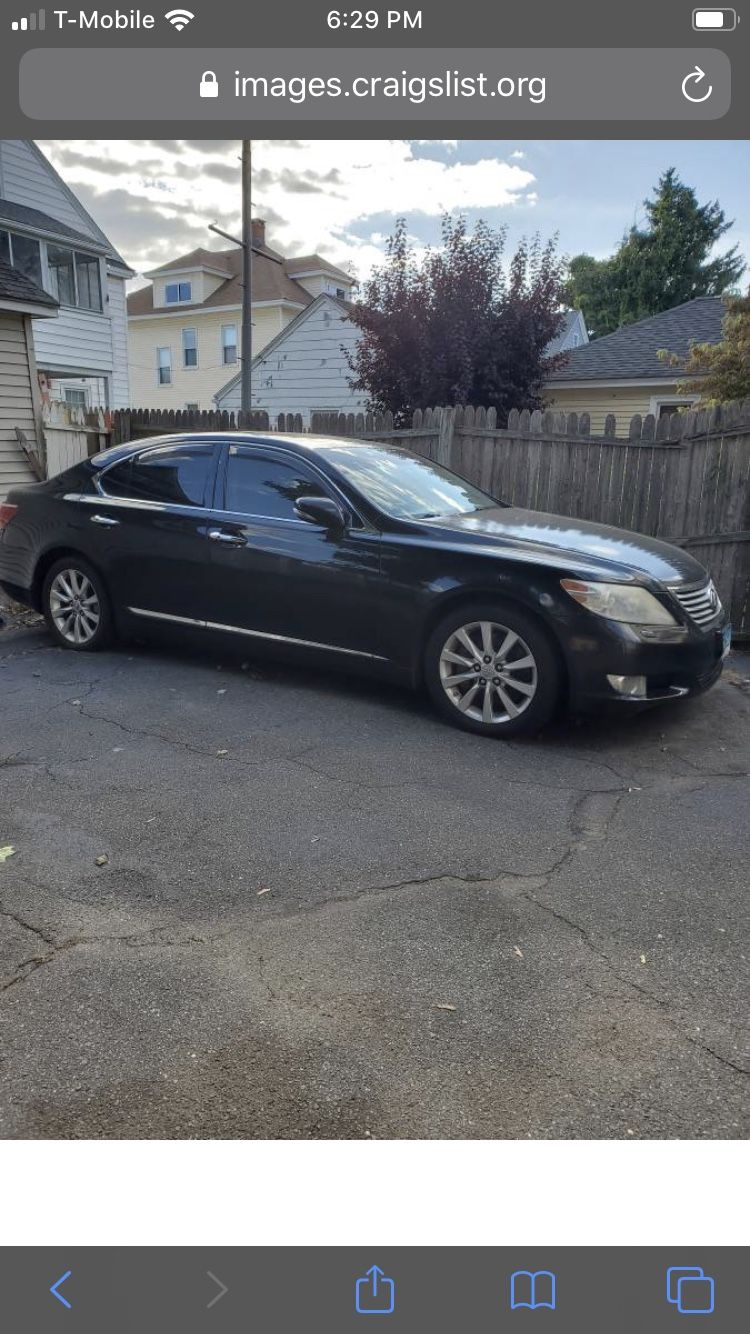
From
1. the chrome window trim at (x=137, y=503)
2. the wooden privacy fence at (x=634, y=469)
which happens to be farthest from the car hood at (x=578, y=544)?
the wooden privacy fence at (x=634, y=469)

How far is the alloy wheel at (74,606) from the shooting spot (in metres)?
6.08

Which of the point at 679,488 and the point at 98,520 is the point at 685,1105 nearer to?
the point at 98,520

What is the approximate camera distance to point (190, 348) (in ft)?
110

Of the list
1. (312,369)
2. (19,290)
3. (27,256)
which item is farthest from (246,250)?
(19,290)

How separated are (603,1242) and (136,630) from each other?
5.16 m

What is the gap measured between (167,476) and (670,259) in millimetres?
31885

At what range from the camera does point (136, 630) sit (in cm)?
593

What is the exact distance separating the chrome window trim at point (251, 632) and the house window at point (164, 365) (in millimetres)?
31241

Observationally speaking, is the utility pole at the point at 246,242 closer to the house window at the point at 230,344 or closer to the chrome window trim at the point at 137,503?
the chrome window trim at the point at 137,503

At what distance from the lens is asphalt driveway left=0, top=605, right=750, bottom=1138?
209cm

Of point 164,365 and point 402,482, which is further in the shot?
point 164,365
